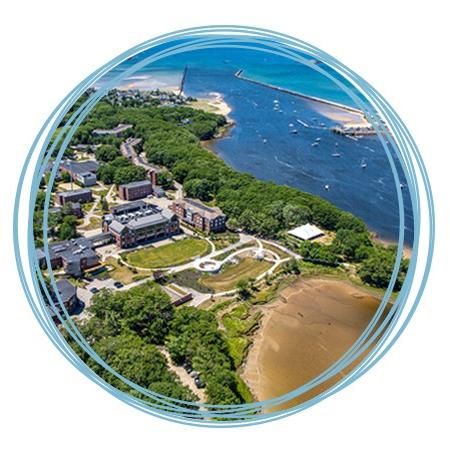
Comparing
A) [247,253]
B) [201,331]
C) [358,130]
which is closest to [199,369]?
[201,331]

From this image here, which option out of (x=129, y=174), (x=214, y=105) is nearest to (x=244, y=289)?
(x=129, y=174)

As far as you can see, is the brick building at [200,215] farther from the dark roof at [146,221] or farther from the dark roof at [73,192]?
the dark roof at [73,192]

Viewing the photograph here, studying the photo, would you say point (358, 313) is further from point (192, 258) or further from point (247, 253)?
point (192, 258)

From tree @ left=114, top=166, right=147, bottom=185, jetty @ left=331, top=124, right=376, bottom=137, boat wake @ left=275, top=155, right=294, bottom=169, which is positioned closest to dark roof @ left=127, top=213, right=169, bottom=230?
tree @ left=114, top=166, right=147, bottom=185

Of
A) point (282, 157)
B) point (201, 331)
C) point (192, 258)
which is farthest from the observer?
point (282, 157)

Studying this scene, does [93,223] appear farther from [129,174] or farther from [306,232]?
[306,232]

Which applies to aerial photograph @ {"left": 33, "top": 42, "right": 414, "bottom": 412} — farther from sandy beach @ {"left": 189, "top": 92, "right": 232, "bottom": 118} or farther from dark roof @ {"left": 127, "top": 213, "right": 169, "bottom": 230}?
sandy beach @ {"left": 189, "top": 92, "right": 232, "bottom": 118}
